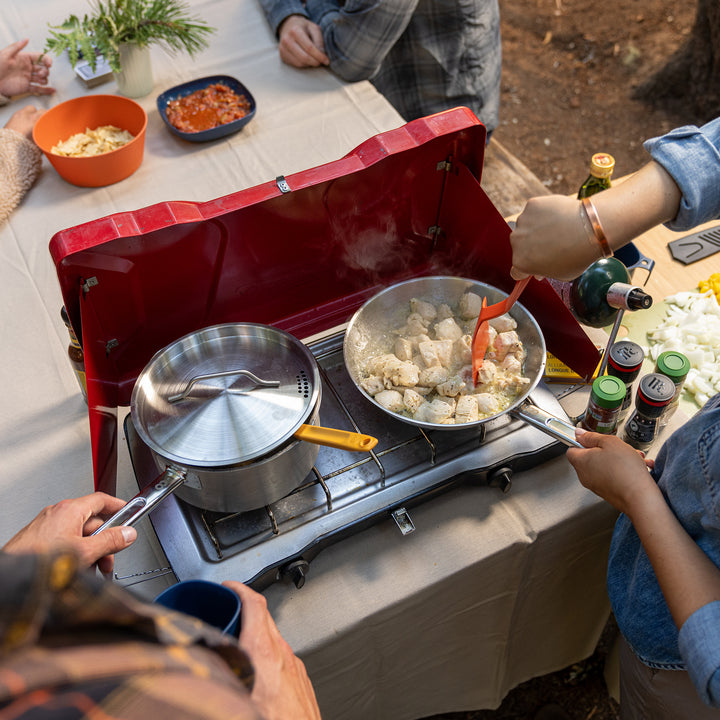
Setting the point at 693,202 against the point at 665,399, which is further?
the point at 665,399

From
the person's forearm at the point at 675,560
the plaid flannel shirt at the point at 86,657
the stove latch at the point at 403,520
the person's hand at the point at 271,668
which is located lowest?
the stove latch at the point at 403,520

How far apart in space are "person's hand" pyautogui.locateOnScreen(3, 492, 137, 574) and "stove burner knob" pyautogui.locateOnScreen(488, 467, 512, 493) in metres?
0.63

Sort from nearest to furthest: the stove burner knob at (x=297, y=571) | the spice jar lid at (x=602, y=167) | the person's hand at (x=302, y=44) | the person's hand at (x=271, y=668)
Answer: the person's hand at (x=271, y=668), the stove burner knob at (x=297, y=571), the spice jar lid at (x=602, y=167), the person's hand at (x=302, y=44)

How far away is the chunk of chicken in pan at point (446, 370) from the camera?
1168 millimetres

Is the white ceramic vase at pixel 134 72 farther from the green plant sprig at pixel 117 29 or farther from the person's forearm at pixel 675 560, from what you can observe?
the person's forearm at pixel 675 560

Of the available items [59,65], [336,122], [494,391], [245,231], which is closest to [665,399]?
[494,391]

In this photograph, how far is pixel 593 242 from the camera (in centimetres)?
90

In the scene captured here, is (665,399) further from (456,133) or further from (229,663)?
(229,663)

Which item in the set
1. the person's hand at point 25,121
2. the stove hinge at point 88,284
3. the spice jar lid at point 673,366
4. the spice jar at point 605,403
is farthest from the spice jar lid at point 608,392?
the person's hand at point 25,121

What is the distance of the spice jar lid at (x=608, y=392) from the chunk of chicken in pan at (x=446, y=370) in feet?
0.42

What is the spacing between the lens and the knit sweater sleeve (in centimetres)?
176

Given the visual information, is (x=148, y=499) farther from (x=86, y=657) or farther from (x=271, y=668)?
(x=86, y=657)

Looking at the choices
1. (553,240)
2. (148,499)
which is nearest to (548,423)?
(553,240)

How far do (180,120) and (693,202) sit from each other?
5.23 ft
